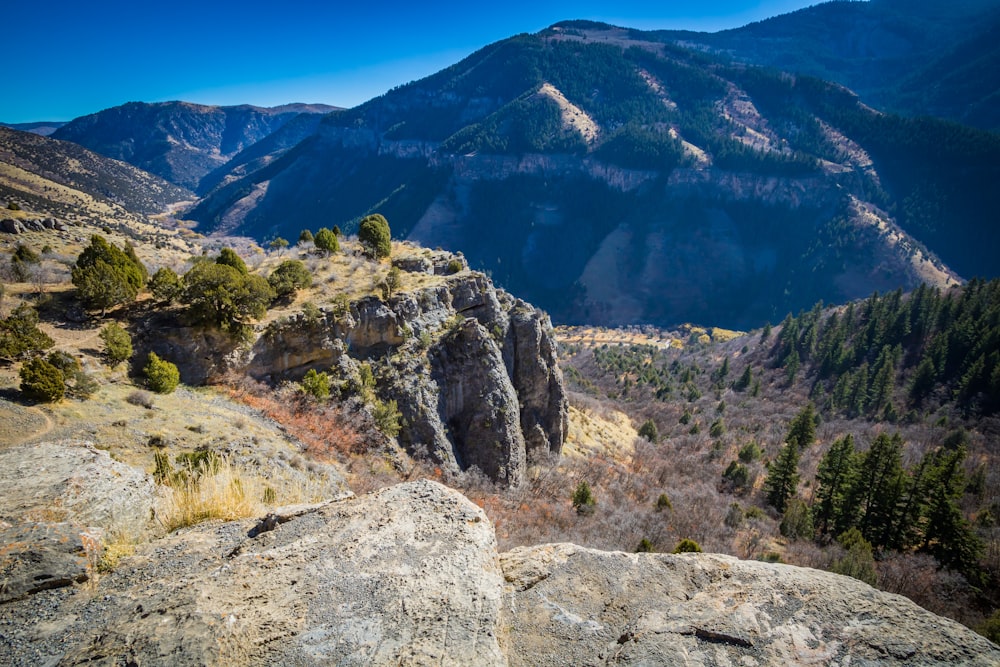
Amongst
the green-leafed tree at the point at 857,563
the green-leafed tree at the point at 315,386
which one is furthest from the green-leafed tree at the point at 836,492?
the green-leafed tree at the point at 315,386

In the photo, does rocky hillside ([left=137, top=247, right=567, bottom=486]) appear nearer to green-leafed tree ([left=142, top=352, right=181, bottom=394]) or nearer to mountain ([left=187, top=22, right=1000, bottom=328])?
green-leafed tree ([left=142, top=352, right=181, bottom=394])

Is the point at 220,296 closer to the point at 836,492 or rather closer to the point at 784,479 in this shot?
the point at 836,492

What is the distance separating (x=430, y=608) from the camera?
4879mm

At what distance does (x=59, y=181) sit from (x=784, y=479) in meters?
205

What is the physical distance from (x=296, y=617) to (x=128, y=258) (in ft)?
83.0

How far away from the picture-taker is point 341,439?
22.6 metres

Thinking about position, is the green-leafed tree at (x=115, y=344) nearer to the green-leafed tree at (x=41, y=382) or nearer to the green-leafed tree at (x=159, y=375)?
the green-leafed tree at (x=159, y=375)

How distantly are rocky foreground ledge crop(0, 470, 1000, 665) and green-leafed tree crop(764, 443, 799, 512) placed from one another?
155 feet

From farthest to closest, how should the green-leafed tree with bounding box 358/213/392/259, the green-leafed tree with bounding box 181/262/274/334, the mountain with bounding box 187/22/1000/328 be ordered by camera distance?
the mountain with bounding box 187/22/1000/328, the green-leafed tree with bounding box 358/213/392/259, the green-leafed tree with bounding box 181/262/274/334

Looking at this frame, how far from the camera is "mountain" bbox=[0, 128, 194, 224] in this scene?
103 metres

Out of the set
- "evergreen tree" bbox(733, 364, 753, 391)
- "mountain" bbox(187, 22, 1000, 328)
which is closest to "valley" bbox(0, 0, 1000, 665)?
"evergreen tree" bbox(733, 364, 753, 391)

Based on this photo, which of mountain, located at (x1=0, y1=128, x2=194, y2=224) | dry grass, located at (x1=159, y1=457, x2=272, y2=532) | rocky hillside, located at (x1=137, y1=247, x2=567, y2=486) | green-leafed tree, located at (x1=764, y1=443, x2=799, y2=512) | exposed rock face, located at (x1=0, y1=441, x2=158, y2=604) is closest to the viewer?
exposed rock face, located at (x1=0, y1=441, x2=158, y2=604)

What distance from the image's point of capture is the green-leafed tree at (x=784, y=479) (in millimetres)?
45000

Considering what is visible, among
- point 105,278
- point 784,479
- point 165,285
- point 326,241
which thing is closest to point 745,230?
point 784,479
